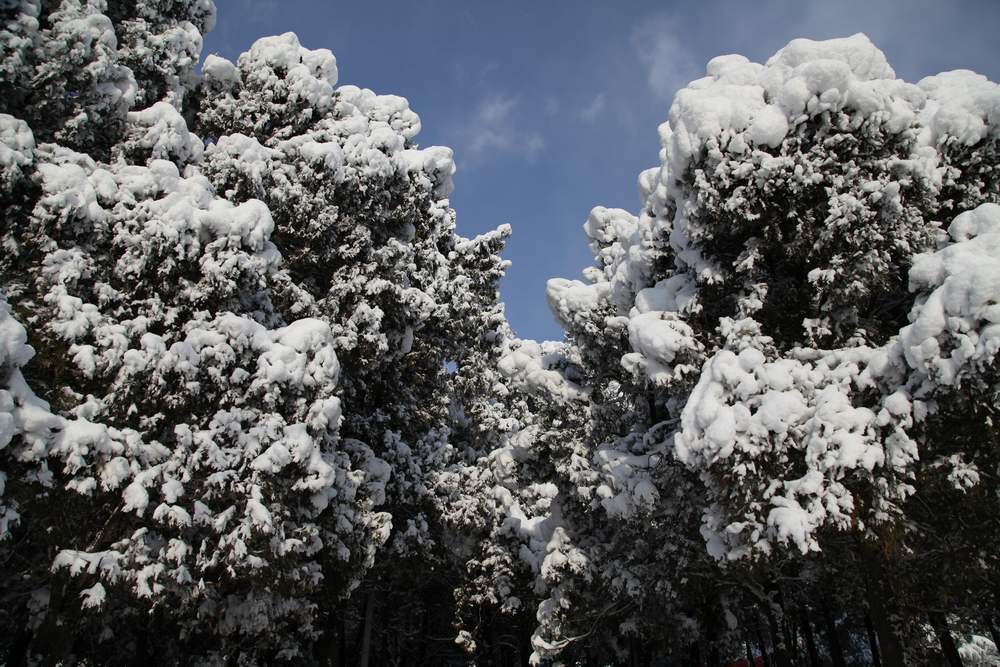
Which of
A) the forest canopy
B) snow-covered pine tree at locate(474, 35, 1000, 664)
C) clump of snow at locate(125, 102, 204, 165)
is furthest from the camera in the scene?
clump of snow at locate(125, 102, 204, 165)

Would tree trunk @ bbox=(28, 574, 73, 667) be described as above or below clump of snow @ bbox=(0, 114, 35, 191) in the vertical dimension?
below

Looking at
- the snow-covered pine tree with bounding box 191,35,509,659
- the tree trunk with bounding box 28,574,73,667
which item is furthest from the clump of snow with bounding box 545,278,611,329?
the tree trunk with bounding box 28,574,73,667

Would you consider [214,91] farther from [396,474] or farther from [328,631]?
[328,631]

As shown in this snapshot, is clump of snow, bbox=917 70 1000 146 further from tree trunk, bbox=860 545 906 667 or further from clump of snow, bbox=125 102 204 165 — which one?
clump of snow, bbox=125 102 204 165

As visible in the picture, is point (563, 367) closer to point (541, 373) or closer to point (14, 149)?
point (541, 373)

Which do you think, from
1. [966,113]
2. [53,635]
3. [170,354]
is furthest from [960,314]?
[53,635]

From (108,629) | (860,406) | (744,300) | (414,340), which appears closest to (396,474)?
(414,340)

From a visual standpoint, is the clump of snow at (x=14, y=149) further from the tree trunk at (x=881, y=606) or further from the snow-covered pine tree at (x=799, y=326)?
the tree trunk at (x=881, y=606)

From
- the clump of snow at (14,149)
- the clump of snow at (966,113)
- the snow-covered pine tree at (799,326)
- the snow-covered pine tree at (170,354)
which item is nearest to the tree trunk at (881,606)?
the snow-covered pine tree at (799,326)

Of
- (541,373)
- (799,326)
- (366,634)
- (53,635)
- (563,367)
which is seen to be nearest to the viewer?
(53,635)

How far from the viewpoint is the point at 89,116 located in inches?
424

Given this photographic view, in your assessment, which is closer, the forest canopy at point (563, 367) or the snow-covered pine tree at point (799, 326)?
the snow-covered pine tree at point (799, 326)

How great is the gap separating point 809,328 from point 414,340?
10.0m

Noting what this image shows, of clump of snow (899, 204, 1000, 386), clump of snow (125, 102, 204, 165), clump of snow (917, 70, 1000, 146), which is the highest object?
clump of snow (125, 102, 204, 165)
